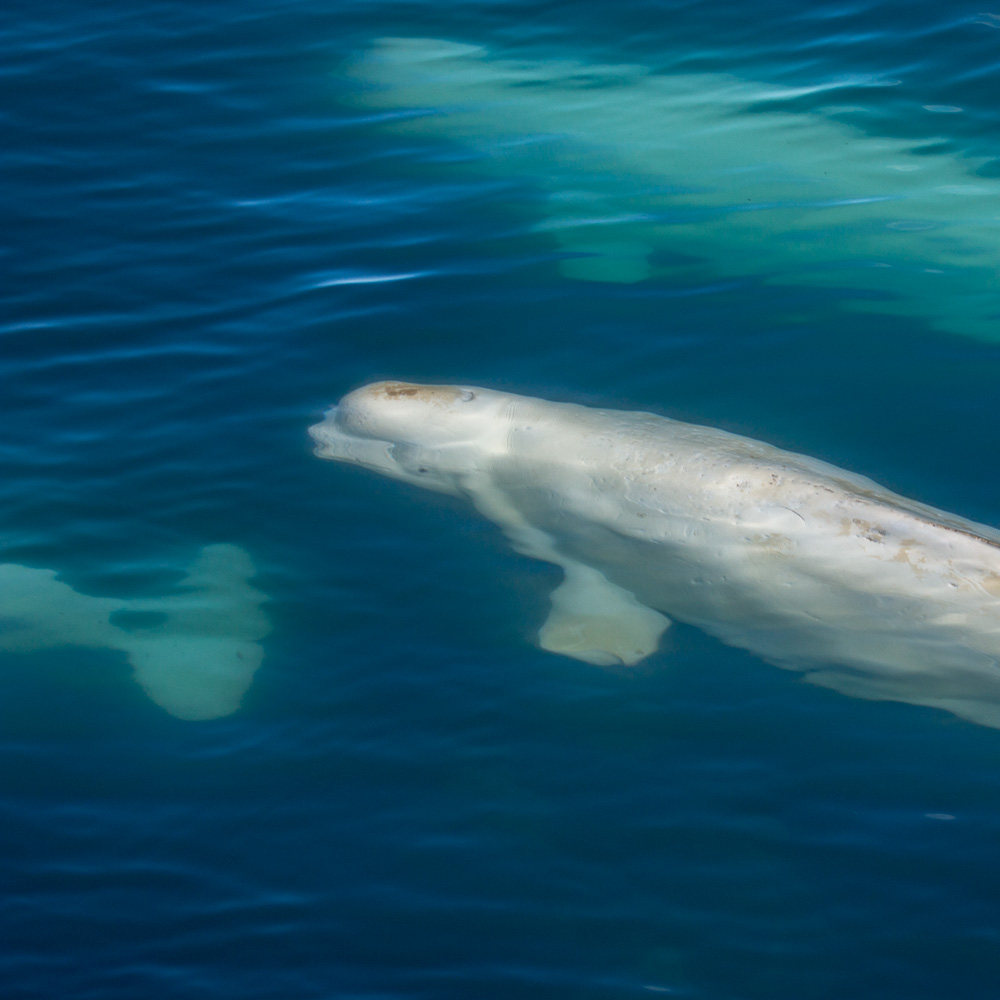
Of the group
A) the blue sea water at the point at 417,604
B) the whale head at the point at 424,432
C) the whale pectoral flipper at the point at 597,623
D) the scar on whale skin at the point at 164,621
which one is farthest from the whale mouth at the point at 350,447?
the whale pectoral flipper at the point at 597,623

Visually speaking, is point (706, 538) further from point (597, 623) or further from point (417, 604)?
point (417, 604)

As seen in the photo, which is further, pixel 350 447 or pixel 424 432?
pixel 350 447

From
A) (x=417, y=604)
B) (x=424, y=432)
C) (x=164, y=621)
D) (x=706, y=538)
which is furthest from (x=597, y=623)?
(x=164, y=621)

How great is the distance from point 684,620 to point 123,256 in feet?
27.0

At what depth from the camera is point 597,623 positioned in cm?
859

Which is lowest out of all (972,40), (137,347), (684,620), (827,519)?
(684,620)

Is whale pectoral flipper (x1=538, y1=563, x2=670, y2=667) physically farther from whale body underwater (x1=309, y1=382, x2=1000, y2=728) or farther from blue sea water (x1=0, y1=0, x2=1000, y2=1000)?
blue sea water (x1=0, y1=0, x2=1000, y2=1000)

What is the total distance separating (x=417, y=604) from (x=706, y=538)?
222 centimetres

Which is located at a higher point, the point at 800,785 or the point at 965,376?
the point at 965,376

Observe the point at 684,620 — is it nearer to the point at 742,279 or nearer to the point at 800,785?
the point at 800,785

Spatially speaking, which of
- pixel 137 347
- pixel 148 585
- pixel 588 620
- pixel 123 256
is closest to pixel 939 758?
pixel 588 620

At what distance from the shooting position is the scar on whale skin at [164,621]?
28.5ft

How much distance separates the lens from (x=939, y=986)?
19.3 ft

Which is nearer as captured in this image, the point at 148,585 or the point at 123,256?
the point at 148,585
